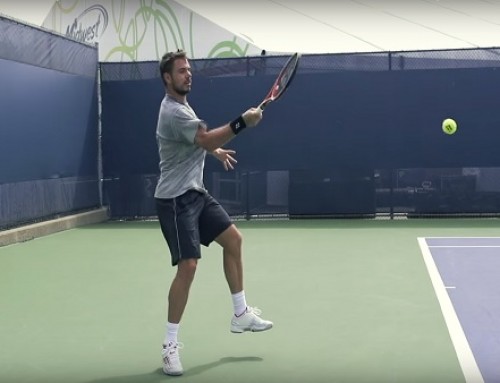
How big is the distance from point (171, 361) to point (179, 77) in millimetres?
1187

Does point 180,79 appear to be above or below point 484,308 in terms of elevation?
above

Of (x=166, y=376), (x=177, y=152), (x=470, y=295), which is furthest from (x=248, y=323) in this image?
(x=470, y=295)

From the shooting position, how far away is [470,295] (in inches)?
169

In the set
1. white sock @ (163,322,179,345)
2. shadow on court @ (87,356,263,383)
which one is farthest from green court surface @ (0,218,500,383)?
white sock @ (163,322,179,345)

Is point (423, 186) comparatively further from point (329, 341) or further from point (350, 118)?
point (329, 341)

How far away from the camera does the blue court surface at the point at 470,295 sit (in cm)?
297

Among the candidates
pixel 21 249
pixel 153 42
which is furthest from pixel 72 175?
pixel 153 42

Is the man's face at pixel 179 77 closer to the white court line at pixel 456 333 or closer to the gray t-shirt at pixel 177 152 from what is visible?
the gray t-shirt at pixel 177 152

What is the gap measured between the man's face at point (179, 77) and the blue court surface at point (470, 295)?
1.66 metres

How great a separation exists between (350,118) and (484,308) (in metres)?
5.37

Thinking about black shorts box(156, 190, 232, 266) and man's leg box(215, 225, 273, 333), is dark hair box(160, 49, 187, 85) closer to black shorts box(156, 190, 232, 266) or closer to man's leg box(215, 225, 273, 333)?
black shorts box(156, 190, 232, 266)

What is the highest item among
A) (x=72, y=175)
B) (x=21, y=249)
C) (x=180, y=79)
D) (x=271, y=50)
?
(x=271, y=50)

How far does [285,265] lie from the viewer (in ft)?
18.6

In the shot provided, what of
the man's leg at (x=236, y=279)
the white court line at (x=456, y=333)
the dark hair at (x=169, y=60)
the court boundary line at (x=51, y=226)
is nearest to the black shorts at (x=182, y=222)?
→ the man's leg at (x=236, y=279)
